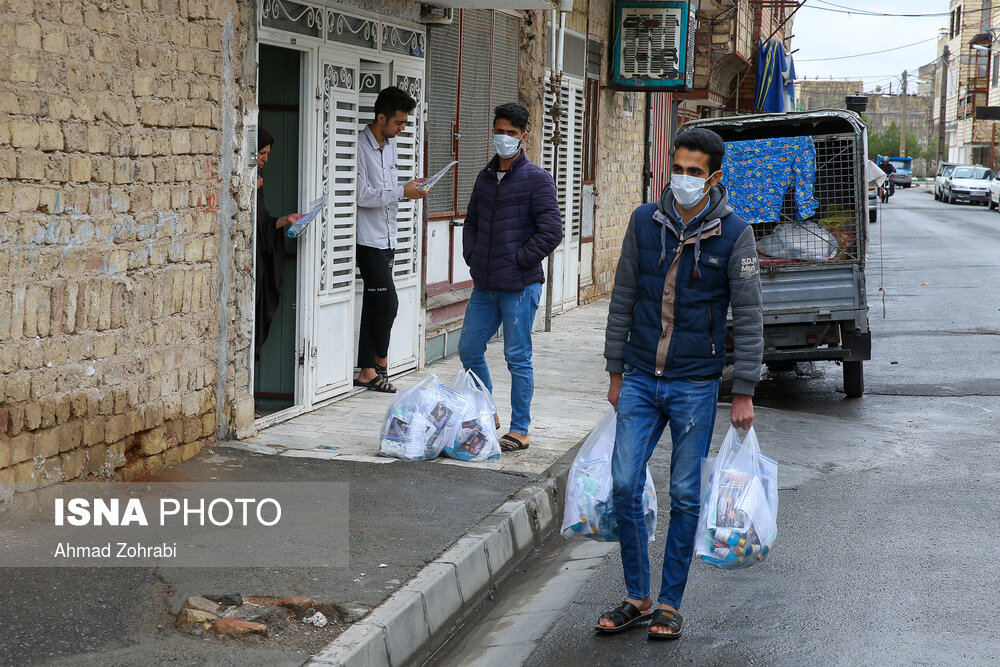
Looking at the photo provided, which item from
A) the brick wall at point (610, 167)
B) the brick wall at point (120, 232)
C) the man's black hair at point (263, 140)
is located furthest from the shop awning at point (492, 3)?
the brick wall at point (610, 167)

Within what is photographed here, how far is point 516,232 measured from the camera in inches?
286

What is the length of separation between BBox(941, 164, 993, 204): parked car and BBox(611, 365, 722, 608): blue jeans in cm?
5409

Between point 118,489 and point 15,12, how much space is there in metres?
2.34

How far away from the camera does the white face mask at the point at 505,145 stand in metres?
7.18

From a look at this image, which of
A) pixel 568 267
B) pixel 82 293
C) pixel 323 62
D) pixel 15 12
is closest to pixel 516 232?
pixel 323 62

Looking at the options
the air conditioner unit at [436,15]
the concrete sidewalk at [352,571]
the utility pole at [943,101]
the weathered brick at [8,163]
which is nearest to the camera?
the concrete sidewalk at [352,571]

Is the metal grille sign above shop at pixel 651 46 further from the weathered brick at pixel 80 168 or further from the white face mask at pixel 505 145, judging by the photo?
the weathered brick at pixel 80 168

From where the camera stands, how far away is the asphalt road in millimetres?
4719

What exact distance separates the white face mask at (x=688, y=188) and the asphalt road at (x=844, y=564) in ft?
5.75

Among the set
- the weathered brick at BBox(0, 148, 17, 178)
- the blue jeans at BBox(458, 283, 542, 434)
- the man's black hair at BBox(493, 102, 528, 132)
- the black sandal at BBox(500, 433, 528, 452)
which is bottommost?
the black sandal at BBox(500, 433, 528, 452)

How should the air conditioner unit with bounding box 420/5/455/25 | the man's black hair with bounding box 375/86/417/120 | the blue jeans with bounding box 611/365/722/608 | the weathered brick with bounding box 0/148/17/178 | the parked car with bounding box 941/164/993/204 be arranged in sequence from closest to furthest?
the blue jeans with bounding box 611/365/722/608
the weathered brick with bounding box 0/148/17/178
the man's black hair with bounding box 375/86/417/120
the air conditioner unit with bounding box 420/5/455/25
the parked car with bounding box 941/164/993/204

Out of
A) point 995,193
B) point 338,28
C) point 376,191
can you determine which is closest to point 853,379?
point 376,191

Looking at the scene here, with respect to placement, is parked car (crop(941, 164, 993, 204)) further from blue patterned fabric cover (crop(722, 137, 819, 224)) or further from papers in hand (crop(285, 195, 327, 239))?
papers in hand (crop(285, 195, 327, 239))

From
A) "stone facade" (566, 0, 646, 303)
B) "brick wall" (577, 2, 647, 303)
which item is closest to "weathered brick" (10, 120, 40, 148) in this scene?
"stone facade" (566, 0, 646, 303)
